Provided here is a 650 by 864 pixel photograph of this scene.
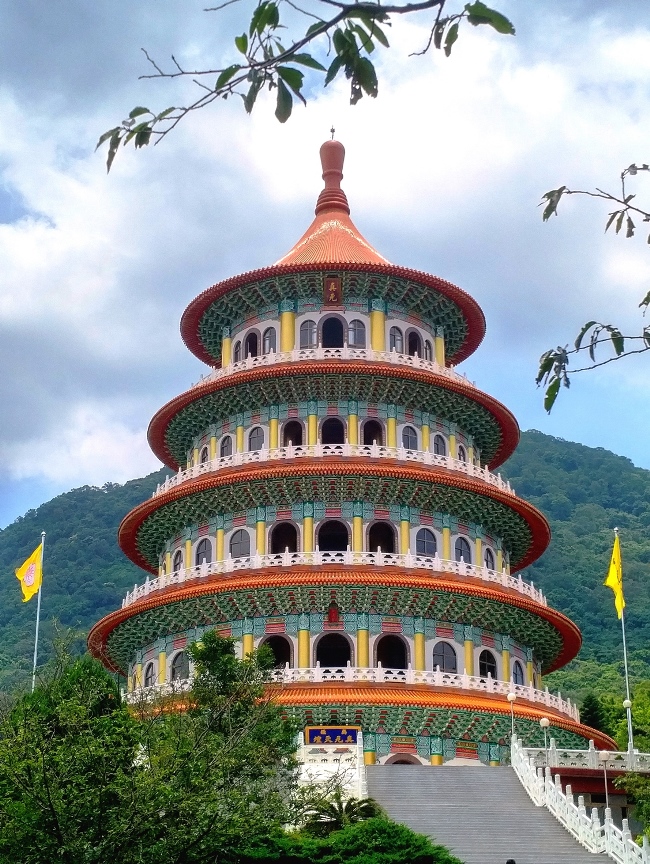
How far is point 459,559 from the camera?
41.7m

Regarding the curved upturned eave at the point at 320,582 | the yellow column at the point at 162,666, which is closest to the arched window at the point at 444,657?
the curved upturned eave at the point at 320,582

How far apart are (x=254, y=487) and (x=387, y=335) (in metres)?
7.82

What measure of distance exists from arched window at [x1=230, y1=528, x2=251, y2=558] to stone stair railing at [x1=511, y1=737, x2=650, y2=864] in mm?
12138

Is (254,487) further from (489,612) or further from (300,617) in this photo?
(489,612)

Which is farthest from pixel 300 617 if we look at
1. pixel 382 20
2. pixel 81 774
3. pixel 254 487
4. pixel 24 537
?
pixel 24 537

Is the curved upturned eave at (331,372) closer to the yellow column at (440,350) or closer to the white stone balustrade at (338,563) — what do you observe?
the yellow column at (440,350)

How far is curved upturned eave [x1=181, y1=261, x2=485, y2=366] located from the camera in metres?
44.0

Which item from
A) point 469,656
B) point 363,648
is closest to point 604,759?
point 469,656

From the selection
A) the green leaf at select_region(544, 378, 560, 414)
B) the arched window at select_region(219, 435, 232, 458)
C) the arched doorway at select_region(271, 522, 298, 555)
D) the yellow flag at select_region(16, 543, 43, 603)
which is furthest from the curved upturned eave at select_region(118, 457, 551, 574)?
the green leaf at select_region(544, 378, 560, 414)

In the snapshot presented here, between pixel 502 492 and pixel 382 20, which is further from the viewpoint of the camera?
pixel 502 492

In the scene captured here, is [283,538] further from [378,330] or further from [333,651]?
[378,330]

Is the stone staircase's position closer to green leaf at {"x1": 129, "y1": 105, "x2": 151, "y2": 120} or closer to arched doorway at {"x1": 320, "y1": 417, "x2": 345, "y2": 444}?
arched doorway at {"x1": 320, "y1": 417, "x2": 345, "y2": 444}

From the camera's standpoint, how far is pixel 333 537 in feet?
136

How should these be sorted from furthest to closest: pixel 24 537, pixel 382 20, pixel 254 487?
pixel 24 537 → pixel 254 487 → pixel 382 20
